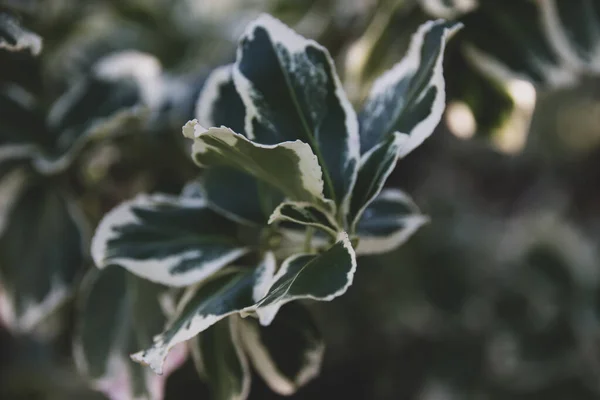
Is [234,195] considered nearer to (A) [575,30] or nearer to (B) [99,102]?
(B) [99,102]

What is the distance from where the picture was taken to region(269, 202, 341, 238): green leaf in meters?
0.41

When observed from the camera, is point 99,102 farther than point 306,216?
Yes

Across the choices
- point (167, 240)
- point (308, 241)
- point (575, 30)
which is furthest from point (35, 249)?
point (575, 30)

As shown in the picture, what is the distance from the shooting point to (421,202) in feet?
4.64

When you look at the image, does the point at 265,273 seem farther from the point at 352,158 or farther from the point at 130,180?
the point at 130,180

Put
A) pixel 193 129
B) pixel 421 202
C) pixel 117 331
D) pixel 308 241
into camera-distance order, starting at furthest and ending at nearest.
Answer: pixel 421 202 → pixel 117 331 → pixel 308 241 → pixel 193 129

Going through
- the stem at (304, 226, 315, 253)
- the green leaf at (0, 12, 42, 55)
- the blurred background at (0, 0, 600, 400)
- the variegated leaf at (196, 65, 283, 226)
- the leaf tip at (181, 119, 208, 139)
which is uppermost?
the green leaf at (0, 12, 42, 55)

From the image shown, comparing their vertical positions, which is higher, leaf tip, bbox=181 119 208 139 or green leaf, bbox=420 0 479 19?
leaf tip, bbox=181 119 208 139

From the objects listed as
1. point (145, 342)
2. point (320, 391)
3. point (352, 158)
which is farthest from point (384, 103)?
point (320, 391)

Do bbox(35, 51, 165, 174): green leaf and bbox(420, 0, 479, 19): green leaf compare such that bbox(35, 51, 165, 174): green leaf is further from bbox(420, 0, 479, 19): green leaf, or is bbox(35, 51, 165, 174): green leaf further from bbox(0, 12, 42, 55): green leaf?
bbox(420, 0, 479, 19): green leaf

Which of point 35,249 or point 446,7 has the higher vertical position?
point 446,7

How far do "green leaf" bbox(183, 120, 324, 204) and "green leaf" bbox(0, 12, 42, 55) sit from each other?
16cm

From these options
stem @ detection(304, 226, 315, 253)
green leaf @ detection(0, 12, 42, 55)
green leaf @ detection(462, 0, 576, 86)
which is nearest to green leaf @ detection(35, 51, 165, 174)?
green leaf @ detection(0, 12, 42, 55)

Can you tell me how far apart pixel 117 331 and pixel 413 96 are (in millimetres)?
346
